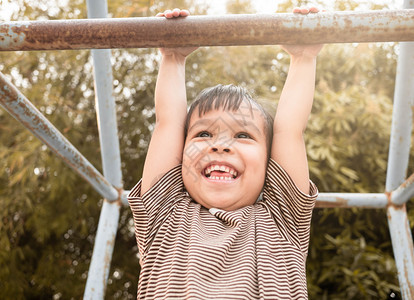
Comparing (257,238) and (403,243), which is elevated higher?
(257,238)

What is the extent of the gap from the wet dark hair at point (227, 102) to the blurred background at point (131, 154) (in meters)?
0.77

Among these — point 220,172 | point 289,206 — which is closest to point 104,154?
point 220,172

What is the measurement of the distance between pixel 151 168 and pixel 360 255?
3.54 ft

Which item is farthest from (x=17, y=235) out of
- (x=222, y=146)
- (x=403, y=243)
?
(x=403, y=243)

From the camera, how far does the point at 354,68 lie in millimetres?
1937

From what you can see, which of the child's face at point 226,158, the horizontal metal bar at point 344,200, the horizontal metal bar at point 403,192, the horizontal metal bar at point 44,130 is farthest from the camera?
the horizontal metal bar at point 344,200

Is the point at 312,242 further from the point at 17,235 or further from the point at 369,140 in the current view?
the point at 17,235

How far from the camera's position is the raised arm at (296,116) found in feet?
2.75

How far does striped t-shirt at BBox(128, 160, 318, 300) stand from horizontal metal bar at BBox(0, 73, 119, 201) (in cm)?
18

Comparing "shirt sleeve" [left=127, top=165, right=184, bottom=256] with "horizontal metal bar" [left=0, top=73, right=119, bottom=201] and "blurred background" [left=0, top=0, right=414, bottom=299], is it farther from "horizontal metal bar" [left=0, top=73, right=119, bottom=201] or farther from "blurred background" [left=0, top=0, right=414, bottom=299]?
"blurred background" [left=0, top=0, right=414, bottom=299]

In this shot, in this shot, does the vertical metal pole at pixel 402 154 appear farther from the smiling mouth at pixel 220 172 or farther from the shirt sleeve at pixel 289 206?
the smiling mouth at pixel 220 172

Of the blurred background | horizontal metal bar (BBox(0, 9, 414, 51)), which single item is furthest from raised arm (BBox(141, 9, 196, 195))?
the blurred background

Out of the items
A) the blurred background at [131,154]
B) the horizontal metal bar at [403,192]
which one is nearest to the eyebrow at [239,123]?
the horizontal metal bar at [403,192]

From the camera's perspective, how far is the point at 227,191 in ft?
2.67
